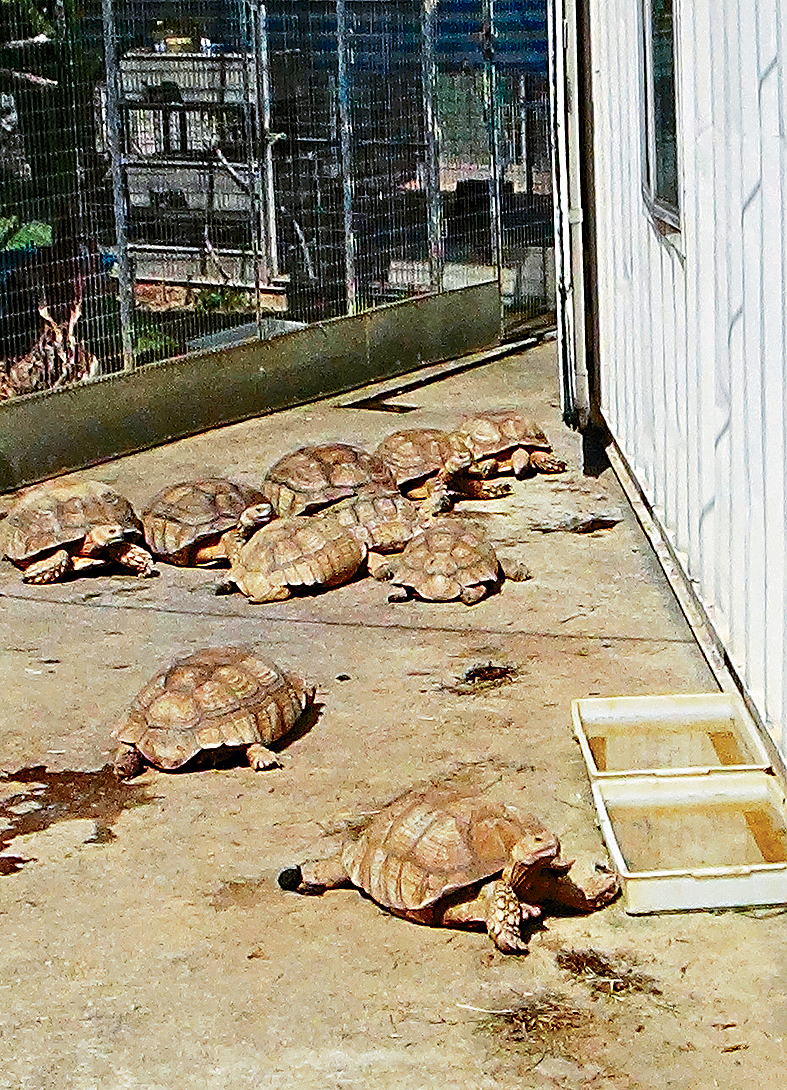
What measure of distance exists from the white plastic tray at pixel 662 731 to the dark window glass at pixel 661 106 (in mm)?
2227

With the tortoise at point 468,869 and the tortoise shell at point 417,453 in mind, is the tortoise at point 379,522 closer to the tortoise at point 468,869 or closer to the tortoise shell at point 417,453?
the tortoise shell at point 417,453

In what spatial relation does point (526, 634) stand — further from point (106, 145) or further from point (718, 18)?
point (106, 145)

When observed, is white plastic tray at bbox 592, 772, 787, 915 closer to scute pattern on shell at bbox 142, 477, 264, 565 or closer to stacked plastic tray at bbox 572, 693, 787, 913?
stacked plastic tray at bbox 572, 693, 787, 913

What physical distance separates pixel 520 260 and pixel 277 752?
31.2 ft

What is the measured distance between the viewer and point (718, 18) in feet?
18.6

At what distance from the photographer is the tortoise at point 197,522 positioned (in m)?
8.69

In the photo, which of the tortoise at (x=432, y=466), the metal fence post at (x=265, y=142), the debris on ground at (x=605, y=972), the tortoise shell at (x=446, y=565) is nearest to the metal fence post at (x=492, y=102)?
the metal fence post at (x=265, y=142)

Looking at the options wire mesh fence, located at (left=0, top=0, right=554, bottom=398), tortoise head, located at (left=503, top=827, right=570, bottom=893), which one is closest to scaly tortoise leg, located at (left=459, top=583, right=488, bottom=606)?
tortoise head, located at (left=503, top=827, right=570, bottom=893)

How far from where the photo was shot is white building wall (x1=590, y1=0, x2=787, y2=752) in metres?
4.95

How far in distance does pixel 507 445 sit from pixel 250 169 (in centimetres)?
361

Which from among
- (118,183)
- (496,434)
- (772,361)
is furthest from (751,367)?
(118,183)

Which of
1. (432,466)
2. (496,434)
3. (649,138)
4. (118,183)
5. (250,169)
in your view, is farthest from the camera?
(250,169)

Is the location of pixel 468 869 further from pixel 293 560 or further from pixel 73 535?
pixel 73 535

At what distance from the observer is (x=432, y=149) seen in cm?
1412
